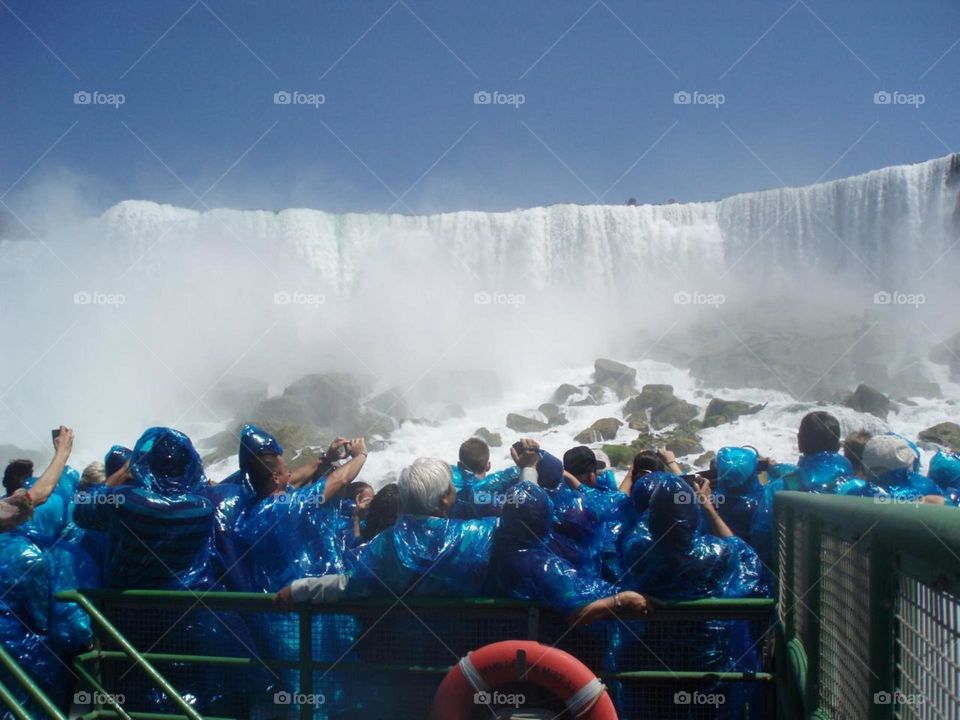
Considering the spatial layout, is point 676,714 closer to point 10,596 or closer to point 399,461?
point 10,596

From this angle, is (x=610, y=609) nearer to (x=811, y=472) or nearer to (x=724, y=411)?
(x=811, y=472)

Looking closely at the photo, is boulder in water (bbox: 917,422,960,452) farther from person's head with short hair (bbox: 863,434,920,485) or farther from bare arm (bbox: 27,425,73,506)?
bare arm (bbox: 27,425,73,506)

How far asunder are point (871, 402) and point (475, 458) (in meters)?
23.7

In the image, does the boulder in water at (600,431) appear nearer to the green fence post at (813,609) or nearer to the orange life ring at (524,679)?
the orange life ring at (524,679)

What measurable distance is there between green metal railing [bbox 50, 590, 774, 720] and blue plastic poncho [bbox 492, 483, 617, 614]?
0.07 meters

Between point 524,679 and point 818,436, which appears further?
point 818,436

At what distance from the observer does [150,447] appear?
10.6ft

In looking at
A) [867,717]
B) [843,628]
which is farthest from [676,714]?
[867,717]

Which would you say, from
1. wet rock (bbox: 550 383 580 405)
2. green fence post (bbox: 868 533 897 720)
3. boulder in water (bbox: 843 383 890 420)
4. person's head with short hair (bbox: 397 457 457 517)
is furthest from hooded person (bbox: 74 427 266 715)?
wet rock (bbox: 550 383 580 405)

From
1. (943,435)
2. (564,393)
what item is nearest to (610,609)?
(943,435)

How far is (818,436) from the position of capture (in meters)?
4.02

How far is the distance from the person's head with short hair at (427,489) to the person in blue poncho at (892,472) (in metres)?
1.62

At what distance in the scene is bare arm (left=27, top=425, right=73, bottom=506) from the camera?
12.0 ft

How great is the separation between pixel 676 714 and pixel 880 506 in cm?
172
